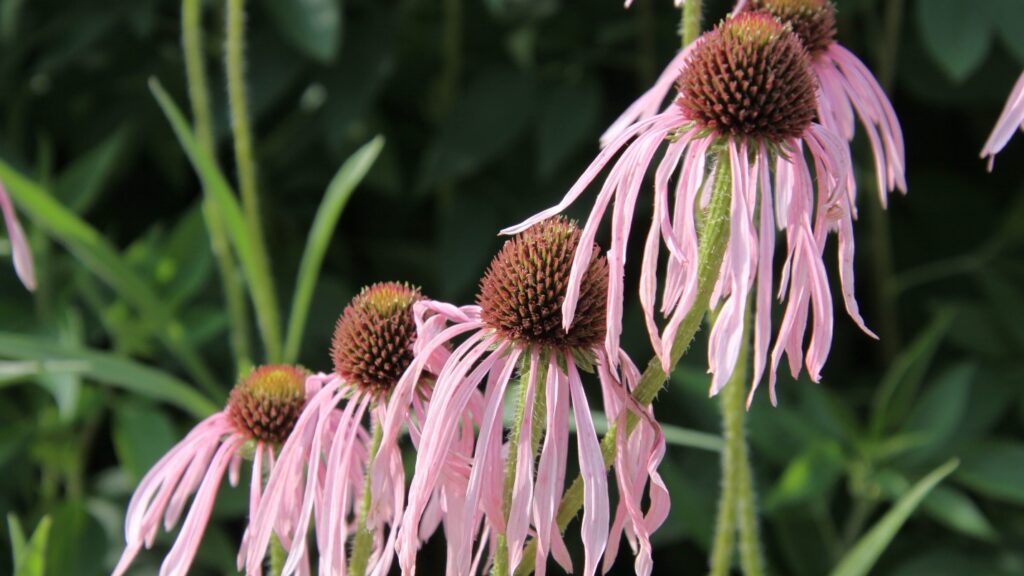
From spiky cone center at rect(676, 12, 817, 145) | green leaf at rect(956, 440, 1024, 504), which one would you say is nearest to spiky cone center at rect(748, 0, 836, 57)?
spiky cone center at rect(676, 12, 817, 145)

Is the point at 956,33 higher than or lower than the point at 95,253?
higher

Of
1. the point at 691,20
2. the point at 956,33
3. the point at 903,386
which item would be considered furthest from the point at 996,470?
the point at 691,20

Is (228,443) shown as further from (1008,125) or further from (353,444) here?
(1008,125)

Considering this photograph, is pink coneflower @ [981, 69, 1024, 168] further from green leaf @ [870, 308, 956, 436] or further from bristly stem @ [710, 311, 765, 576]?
green leaf @ [870, 308, 956, 436]

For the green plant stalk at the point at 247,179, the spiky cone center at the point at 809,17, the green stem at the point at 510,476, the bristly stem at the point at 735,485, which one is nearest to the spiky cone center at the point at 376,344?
the green stem at the point at 510,476

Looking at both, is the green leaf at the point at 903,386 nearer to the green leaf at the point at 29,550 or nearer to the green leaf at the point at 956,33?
the green leaf at the point at 956,33
